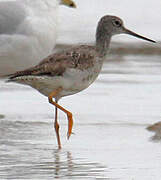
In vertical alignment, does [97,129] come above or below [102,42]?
below

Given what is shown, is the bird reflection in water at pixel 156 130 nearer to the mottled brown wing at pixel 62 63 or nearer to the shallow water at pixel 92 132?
the shallow water at pixel 92 132

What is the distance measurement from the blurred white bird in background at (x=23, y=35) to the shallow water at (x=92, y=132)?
1.53 ft

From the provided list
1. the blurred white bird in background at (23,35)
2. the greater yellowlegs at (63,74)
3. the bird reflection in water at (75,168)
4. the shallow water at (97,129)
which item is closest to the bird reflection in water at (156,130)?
the shallow water at (97,129)

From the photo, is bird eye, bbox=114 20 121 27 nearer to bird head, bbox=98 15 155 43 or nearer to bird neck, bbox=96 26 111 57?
bird head, bbox=98 15 155 43

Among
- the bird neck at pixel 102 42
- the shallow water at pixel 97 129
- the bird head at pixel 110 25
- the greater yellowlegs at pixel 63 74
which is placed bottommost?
the shallow water at pixel 97 129

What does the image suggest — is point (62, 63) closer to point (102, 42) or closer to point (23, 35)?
point (102, 42)

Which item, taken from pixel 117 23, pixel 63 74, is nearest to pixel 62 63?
pixel 63 74

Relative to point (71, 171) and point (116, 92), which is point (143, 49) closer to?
point (116, 92)

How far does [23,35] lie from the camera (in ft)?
31.0

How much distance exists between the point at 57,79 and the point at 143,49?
21.0 feet

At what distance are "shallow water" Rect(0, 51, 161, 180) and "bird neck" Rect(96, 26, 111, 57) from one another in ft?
2.54

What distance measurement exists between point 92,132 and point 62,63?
807 millimetres

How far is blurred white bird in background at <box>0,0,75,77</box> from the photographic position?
9445 millimetres

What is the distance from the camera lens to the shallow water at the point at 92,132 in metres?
6.29
